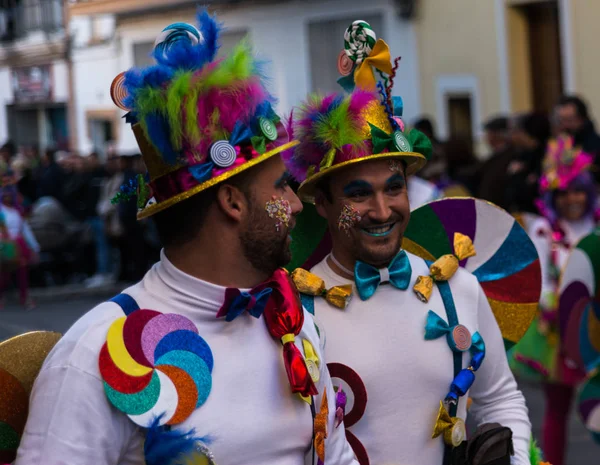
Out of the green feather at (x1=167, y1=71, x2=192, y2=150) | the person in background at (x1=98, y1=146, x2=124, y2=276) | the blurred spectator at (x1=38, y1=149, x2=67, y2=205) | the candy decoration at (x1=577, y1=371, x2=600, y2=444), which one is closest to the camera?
the green feather at (x1=167, y1=71, x2=192, y2=150)

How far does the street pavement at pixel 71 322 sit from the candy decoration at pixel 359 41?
4.12 metres

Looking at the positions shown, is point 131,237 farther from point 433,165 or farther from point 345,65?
point 345,65

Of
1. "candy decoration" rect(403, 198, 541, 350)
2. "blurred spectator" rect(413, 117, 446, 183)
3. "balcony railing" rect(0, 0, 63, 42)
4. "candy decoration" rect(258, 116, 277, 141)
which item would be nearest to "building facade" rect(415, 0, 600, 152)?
"blurred spectator" rect(413, 117, 446, 183)

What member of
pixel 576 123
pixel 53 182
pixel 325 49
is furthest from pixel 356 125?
pixel 325 49

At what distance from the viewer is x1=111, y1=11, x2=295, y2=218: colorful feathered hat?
7.98 feet

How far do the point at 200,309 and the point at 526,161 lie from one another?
7.31 m

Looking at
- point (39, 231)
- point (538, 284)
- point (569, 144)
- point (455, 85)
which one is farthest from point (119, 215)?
point (538, 284)

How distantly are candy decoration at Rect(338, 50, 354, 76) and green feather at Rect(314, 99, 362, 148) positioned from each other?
20cm

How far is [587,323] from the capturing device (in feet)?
17.1

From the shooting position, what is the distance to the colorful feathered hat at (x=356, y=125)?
324 centimetres

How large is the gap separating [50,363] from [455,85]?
50.6 ft

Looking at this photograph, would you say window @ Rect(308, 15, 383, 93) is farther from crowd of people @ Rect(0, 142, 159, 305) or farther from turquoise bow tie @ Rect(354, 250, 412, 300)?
turquoise bow tie @ Rect(354, 250, 412, 300)

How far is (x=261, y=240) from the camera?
253cm

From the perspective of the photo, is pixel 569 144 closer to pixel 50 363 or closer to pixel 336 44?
pixel 50 363
